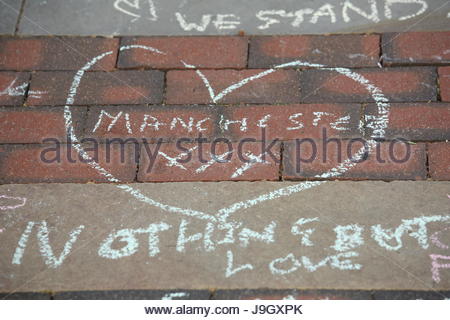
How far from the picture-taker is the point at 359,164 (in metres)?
1.88

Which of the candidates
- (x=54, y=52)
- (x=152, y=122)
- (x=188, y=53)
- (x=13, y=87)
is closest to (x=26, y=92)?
(x=13, y=87)

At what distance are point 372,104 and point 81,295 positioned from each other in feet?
3.72

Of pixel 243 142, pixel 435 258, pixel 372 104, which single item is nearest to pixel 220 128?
pixel 243 142

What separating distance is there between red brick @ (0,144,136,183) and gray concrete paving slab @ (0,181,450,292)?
4cm

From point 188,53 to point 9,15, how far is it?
79 centimetres

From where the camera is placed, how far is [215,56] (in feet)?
7.23

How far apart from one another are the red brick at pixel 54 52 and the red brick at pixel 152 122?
0.24m

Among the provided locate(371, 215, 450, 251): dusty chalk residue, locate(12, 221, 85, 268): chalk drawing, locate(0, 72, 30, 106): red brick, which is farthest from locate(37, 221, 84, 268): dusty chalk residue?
locate(371, 215, 450, 251): dusty chalk residue

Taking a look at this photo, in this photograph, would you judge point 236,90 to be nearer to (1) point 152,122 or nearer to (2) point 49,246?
(1) point 152,122

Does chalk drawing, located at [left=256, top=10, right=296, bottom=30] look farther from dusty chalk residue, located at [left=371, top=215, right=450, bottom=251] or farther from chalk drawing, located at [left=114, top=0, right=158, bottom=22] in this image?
dusty chalk residue, located at [left=371, top=215, right=450, bottom=251]

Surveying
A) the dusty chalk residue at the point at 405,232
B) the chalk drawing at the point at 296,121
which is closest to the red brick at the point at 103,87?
the chalk drawing at the point at 296,121

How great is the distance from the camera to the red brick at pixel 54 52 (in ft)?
7.25

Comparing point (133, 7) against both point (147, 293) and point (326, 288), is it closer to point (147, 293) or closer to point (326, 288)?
point (147, 293)

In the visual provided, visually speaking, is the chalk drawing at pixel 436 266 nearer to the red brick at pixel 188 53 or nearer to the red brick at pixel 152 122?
the red brick at pixel 152 122
